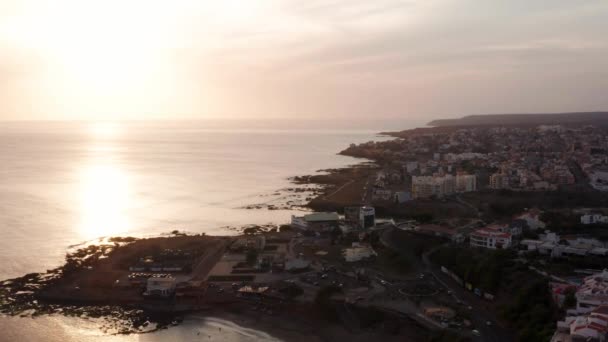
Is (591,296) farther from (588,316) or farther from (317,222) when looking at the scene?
(317,222)

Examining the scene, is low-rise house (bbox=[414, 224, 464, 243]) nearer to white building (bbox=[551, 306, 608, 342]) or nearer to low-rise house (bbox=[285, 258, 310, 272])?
low-rise house (bbox=[285, 258, 310, 272])

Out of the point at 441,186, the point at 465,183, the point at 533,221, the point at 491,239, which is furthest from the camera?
the point at 465,183

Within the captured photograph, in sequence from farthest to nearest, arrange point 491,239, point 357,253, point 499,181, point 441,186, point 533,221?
point 499,181
point 441,186
point 533,221
point 357,253
point 491,239

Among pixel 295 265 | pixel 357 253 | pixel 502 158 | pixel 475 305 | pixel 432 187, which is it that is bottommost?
pixel 475 305

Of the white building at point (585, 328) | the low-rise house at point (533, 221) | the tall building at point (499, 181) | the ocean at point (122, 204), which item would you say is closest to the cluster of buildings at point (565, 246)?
the low-rise house at point (533, 221)

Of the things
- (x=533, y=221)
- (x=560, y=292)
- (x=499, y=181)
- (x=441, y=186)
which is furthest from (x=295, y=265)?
(x=499, y=181)

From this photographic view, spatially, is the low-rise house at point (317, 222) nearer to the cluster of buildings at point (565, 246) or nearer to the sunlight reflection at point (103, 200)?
the cluster of buildings at point (565, 246)
